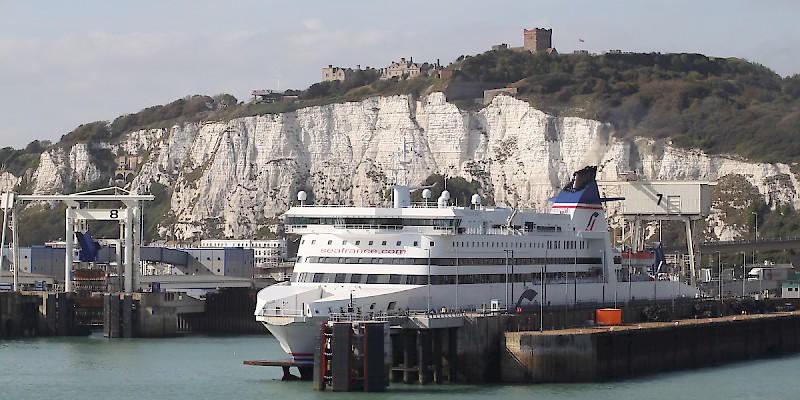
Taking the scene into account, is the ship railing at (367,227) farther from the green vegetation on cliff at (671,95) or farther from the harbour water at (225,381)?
the green vegetation on cliff at (671,95)

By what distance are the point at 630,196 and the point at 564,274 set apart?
931 inches

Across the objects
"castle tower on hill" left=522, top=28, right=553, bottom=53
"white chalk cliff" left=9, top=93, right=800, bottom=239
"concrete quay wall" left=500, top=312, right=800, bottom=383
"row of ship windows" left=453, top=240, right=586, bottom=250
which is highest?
"castle tower on hill" left=522, top=28, right=553, bottom=53

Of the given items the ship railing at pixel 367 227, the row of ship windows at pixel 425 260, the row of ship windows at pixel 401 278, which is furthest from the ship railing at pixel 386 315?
the ship railing at pixel 367 227

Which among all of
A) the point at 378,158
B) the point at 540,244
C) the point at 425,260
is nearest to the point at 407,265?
the point at 425,260

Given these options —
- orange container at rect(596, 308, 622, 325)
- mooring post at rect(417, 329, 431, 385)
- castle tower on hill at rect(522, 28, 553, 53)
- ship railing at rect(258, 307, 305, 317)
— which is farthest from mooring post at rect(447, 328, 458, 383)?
castle tower on hill at rect(522, 28, 553, 53)

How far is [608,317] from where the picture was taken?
196 ft

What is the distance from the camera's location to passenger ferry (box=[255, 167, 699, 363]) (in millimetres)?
52656

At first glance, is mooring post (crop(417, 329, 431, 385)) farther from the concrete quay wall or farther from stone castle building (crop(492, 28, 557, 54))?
stone castle building (crop(492, 28, 557, 54))

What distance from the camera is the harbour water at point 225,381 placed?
50.6 m

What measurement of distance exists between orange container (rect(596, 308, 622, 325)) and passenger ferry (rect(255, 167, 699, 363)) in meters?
1.92

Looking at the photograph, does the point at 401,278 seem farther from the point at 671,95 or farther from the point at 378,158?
the point at 378,158

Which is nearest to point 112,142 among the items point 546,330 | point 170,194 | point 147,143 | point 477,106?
point 147,143

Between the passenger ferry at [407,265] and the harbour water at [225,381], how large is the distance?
2.57m

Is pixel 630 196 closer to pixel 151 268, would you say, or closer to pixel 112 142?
pixel 151 268
